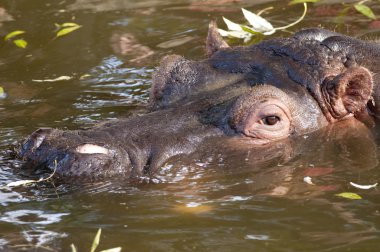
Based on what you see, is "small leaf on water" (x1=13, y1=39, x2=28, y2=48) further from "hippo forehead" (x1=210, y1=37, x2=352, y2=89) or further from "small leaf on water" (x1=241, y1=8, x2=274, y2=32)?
"hippo forehead" (x1=210, y1=37, x2=352, y2=89)

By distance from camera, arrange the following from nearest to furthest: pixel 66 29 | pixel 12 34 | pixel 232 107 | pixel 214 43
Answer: pixel 232 107 → pixel 214 43 → pixel 66 29 → pixel 12 34

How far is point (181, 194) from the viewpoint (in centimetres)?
512

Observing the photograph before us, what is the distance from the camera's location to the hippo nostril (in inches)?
202

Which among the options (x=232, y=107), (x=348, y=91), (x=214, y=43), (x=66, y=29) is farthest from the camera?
(x=66, y=29)

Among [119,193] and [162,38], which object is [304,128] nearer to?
[119,193]

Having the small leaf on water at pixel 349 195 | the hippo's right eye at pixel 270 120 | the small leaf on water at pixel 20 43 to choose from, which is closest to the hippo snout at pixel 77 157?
the hippo's right eye at pixel 270 120

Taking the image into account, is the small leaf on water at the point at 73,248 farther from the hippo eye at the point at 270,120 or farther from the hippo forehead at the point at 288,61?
the hippo forehead at the point at 288,61

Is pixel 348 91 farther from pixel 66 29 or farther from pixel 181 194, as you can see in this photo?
pixel 66 29

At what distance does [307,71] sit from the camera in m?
5.95

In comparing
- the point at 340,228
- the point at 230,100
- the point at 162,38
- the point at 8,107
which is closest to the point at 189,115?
the point at 230,100

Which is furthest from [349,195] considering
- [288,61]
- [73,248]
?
[73,248]

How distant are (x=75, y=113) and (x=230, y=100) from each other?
181cm

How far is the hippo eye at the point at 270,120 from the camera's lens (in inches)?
223

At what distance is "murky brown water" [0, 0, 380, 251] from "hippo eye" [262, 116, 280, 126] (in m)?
0.20
